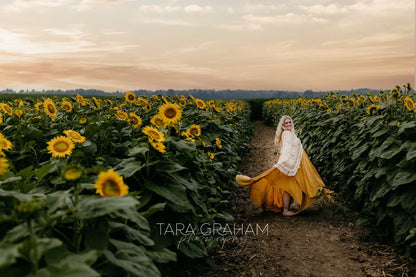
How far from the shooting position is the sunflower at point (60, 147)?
2.50m

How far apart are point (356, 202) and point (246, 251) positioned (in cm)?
248

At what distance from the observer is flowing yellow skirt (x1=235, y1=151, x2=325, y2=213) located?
573 centimetres

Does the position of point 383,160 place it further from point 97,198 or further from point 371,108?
point 97,198

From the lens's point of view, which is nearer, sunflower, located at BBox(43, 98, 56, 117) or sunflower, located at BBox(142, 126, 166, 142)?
sunflower, located at BBox(142, 126, 166, 142)

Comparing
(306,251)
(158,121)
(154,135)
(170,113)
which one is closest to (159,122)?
(158,121)

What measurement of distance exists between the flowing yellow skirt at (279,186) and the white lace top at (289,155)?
0.13 meters

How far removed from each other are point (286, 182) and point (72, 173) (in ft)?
15.7

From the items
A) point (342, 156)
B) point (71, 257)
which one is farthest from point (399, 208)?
point (71, 257)

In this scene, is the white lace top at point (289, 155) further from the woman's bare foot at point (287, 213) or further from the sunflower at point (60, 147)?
the sunflower at point (60, 147)

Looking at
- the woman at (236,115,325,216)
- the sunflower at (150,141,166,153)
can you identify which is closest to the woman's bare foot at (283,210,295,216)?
the woman at (236,115,325,216)

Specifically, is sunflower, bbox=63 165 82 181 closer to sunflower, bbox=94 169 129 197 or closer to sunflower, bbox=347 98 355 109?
sunflower, bbox=94 169 129 197

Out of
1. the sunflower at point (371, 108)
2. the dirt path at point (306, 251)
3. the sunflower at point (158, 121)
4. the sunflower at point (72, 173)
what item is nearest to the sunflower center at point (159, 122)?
the sunflower at point (158, 121)

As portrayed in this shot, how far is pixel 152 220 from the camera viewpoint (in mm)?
2498

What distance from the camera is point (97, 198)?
1.60 metres
